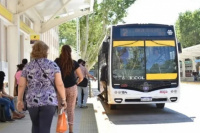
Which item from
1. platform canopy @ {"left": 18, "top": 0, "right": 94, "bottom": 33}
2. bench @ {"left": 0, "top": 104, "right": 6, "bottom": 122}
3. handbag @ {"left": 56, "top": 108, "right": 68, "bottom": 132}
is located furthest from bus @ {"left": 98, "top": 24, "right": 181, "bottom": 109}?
platform canopy @ {"left": 18, "top": 0, "right": 94, "bottom": 33}

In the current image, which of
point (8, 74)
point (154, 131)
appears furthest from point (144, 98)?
point (8, 74)

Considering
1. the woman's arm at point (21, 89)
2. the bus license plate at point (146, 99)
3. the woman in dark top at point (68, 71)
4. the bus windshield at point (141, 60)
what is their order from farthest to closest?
1. the bus windshield at point (141, 60)
2. the bus license plate at point (146, 99)
3. the woman in dark top at point (68, 71)
4. the woman's arm at point (21, 89)

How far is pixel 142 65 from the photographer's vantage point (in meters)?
12.8

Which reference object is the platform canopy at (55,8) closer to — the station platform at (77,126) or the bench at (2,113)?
the station platform at (77,126)

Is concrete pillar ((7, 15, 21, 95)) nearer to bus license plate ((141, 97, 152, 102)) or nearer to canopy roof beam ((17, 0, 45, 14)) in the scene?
canopy roof beam ((17, 0, 45, 14))

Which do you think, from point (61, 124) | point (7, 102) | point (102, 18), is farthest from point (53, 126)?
point (102, 18)

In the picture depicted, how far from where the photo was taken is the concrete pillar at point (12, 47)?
14188mm

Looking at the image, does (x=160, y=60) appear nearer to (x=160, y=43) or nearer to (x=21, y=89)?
(x=160, y=43)

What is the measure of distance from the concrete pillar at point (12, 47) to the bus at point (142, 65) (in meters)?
3.56

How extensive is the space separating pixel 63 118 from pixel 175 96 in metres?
7.49

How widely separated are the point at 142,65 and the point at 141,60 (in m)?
0.17

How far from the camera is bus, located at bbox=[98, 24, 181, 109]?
12547mm

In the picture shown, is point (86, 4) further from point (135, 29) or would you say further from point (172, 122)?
point (172, 122)

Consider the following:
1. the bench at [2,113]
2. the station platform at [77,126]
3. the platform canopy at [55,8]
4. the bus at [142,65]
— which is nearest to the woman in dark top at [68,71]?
the station platform at [77,126]
